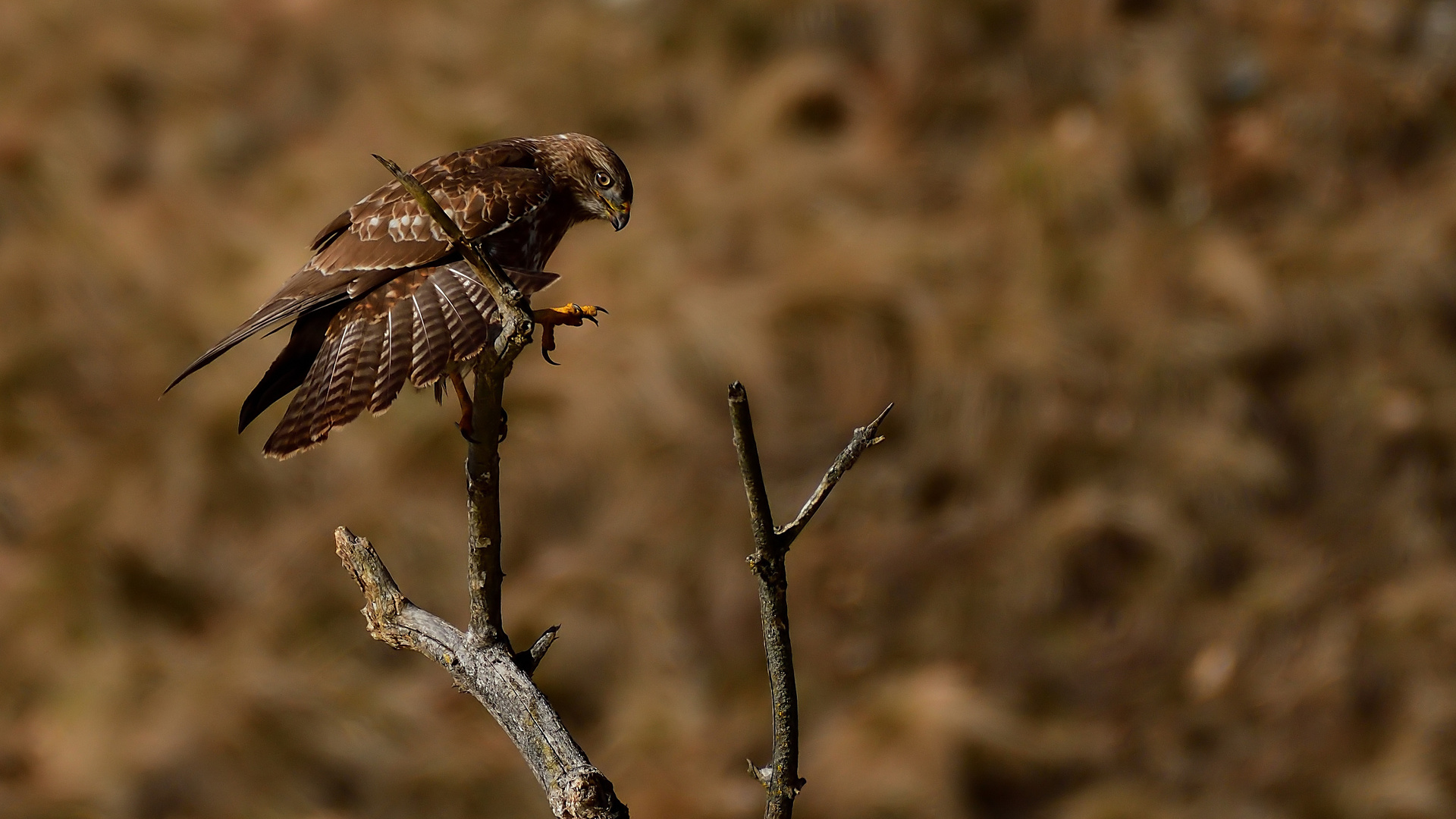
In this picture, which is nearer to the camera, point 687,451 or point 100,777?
point 100,777

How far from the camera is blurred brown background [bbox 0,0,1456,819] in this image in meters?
6.93

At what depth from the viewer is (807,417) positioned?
7.68 metres

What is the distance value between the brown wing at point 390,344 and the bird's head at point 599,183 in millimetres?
578

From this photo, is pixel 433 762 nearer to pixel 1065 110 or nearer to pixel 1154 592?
pixel 1154 592

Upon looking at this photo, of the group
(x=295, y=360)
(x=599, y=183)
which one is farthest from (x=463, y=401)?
(x=599, y=183)

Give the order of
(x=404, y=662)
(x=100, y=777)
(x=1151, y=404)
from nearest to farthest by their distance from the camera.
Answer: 1. (x=100, y=777)
2. (x=404, y=662)
3. (x=1151, y=404)

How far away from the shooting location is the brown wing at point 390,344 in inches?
75.5

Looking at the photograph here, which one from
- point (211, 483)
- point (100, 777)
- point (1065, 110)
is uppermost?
point (1065, 110)

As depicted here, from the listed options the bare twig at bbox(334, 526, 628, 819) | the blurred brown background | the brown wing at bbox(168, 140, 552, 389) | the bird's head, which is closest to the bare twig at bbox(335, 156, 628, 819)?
the bare twig at bbox(334, 526, 628, 819)

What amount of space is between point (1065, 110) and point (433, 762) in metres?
5.87

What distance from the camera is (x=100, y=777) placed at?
6637mm

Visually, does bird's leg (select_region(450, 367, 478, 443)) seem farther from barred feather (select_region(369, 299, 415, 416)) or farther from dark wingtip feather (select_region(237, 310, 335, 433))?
dark wingtip feather (select_region(237, 310, 335, 433))

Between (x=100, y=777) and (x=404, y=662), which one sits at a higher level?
(x=404, y=662)

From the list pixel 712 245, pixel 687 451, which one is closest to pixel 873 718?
pixel 687 451
